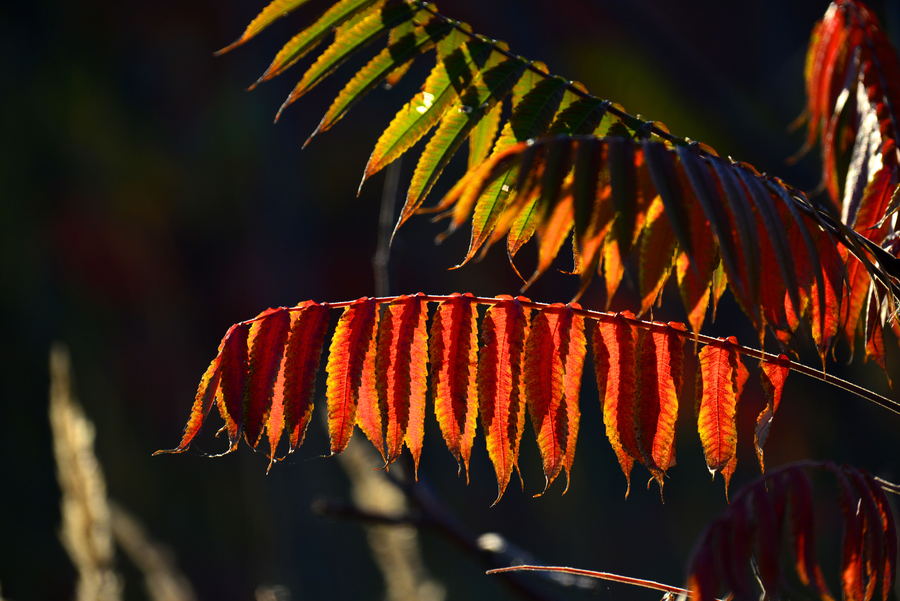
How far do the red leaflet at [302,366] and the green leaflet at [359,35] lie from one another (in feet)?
0.68

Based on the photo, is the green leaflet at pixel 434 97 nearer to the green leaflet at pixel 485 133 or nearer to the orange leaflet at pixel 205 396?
the green leaflet at pixel 485 133

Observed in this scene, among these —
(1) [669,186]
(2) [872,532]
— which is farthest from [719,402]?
(1) [669,186]

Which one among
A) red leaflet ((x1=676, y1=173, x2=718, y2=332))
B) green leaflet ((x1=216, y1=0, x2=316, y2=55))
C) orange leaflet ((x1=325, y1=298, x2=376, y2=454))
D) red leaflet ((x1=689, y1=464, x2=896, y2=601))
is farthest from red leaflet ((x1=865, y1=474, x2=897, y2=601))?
green leaflet ((x1=216, y1=0, x2=316, y2=55))

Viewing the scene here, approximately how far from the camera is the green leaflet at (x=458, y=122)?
731mm

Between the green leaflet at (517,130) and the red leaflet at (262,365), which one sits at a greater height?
the green leaflet at (517,130)

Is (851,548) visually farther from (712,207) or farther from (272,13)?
(272,13)

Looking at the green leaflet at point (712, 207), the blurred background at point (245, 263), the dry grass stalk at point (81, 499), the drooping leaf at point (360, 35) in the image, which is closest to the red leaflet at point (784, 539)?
the green leaflet at point (712, 207)

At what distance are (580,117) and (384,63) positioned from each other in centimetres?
21

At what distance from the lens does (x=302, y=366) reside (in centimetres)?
73

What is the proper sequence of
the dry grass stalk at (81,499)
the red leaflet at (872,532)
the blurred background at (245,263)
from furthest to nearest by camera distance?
the blurred background at (245,263)
the dry grass stalk at (81,499)
the red leaflet at (872,532)

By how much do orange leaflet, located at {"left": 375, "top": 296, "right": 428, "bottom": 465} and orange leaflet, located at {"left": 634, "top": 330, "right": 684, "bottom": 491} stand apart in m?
0.20

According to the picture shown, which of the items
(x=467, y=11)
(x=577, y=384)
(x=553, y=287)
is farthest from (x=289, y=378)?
(x=467, y=11)

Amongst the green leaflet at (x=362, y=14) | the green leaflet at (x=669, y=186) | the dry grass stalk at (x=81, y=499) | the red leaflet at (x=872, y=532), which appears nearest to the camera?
the green leaflet at (x=669, y=186)

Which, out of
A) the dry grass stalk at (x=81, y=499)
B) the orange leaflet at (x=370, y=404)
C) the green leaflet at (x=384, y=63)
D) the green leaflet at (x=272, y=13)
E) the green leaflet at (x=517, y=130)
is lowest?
the dry grass stalk at (x=81, y=499)
